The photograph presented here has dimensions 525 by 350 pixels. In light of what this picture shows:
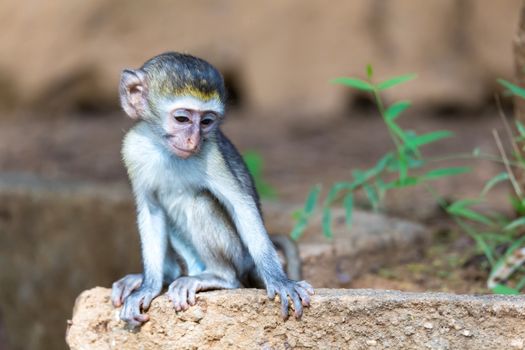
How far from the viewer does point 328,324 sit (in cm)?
393

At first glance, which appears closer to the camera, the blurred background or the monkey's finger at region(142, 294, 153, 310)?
the monkey's finger at region(142, 294, 153, 310)

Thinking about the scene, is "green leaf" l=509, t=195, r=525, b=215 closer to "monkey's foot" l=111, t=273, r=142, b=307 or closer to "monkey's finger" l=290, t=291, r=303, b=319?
"monkey's finger" l=290, t=291, r=303, b=319

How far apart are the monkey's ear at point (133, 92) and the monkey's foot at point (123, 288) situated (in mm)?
802

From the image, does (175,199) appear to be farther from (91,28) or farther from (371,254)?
(91,28)

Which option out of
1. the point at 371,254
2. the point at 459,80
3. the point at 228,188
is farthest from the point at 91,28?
the point at 228,188

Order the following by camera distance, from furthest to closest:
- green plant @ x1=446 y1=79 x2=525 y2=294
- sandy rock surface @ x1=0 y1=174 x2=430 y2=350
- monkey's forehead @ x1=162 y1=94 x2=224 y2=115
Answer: sandy rock surface @ x1=0 y1=174 x2=430 y2=350 < green plant @ x1=446 y1=79 x2=525 y2=294 < monkey's forehead @ x1=162 y1=94 x2=224 y2=115

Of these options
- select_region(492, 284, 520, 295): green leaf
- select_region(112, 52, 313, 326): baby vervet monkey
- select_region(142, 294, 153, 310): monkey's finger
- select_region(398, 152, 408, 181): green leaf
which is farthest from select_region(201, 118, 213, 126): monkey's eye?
select_region(492, 284, 520, 295): green leaf

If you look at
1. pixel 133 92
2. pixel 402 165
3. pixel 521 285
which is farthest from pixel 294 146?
pixel 133 92

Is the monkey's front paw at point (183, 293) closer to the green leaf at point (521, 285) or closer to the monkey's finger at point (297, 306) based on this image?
the monkey's finger at point (297, 306)

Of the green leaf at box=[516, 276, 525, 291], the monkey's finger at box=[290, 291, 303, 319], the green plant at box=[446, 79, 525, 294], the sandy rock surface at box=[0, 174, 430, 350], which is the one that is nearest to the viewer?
the monkey's finger at box=[290, 291, 303, 319]

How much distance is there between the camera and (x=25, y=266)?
7086 mm

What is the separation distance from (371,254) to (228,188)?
1.56m

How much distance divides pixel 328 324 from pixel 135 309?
872 millimetres

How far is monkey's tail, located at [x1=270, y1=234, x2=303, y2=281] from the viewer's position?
201 inches
